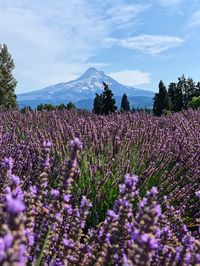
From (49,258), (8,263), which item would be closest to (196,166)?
(49,258)

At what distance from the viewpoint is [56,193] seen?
157 cm

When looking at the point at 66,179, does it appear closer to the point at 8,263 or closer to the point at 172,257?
the point at 172,257

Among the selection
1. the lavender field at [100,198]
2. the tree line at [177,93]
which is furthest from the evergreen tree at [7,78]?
the lavender field at [100,198]

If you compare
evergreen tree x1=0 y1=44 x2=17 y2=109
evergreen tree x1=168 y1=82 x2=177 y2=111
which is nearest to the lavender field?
evergreen tree x1=0 y1=44 x2=17 y2=109

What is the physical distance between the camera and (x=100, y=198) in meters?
3.29

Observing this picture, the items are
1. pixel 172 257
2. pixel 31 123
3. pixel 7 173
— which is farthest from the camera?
pixel 31 123

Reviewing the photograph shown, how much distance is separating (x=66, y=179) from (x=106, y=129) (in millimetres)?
2909

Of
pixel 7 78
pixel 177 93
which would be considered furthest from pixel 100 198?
pixel 177 93

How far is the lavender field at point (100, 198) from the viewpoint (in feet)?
4.21

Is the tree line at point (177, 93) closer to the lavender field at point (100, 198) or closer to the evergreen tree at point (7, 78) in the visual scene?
the evergreen tree at point (7, 78)

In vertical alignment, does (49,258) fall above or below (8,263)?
below

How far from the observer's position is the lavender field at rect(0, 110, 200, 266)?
4.21 ft

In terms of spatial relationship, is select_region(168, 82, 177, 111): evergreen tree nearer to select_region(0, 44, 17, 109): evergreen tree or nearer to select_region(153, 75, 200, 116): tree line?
select_region(153, 75, 200, 116): tree line

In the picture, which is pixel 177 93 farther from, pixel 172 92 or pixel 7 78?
pixel 7 78
